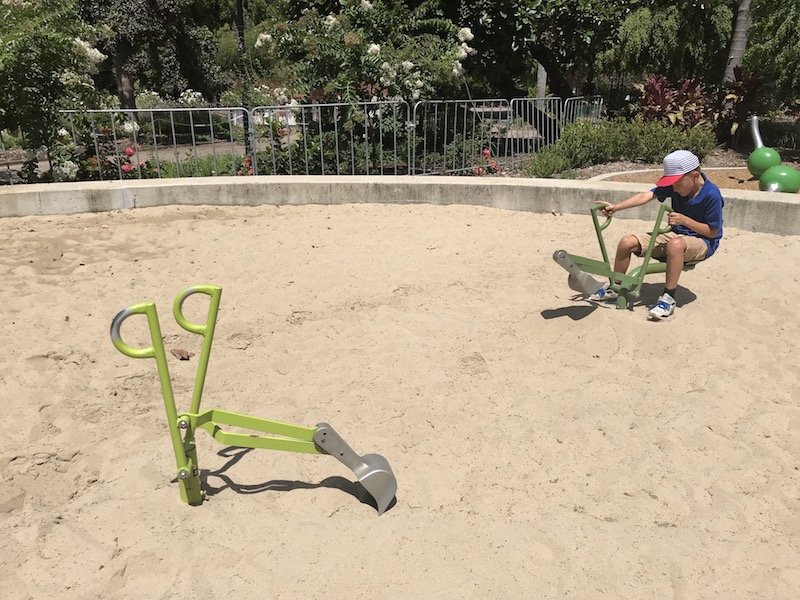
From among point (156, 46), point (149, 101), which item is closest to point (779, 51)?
point (149, 101)

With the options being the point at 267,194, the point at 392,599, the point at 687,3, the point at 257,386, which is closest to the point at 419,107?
the point at 267,194

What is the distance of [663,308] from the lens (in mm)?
4203

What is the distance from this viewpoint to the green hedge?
9.13m

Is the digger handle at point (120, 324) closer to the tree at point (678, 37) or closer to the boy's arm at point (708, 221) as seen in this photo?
the boy's arm at point (708, 221)

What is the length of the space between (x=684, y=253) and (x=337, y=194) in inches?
151

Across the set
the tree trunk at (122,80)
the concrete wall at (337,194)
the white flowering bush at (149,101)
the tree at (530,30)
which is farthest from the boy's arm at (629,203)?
the white flowering bush at (149,101)

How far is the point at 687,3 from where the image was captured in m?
16.8

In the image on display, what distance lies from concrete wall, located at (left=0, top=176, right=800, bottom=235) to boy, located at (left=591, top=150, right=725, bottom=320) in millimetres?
2243

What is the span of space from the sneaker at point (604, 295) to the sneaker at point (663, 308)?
0.87ft

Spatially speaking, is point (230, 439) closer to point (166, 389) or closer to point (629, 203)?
point (166, 389)

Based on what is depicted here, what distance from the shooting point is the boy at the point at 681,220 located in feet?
13.6

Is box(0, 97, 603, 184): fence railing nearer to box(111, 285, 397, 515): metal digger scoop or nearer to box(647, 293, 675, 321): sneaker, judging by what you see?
box(647, 293, 675, 321): sneaker

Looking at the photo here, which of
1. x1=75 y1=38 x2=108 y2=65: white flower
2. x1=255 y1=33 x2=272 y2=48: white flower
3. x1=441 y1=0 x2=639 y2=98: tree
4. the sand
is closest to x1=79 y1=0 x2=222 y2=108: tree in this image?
x1=75 y1=38 x2=108 y2=65: white flower

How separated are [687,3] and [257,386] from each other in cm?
1725
